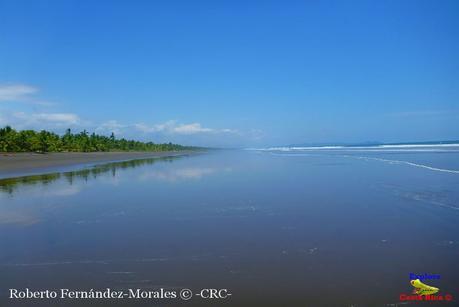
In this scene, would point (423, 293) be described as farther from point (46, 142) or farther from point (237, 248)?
point (46, 142)

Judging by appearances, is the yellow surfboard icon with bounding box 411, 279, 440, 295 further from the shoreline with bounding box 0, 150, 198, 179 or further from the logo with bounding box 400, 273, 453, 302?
the shoreline with bounding box 0, 150, 198, 179

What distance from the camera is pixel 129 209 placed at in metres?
10.8

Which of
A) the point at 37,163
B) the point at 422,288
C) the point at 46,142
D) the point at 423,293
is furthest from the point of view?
the point at 46,142

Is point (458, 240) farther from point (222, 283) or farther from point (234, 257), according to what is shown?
point (222, 283)

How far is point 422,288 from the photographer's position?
472cm

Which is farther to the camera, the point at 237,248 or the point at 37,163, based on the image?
the point at 37,163

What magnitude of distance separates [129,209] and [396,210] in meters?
8.49

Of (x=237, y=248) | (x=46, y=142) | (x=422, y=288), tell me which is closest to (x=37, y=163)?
(x=46, y=142)

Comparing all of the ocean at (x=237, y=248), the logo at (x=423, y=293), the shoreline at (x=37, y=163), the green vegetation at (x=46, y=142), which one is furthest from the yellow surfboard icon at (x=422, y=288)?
the green vegetation at (x=46, y=142)

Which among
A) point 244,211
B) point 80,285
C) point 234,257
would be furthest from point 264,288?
point 244,211

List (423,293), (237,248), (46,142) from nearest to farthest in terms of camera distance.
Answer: (423,293) → (237,248) → (46,142)

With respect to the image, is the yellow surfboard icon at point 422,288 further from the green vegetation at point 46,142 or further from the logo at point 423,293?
the green vegetation at point 46,142

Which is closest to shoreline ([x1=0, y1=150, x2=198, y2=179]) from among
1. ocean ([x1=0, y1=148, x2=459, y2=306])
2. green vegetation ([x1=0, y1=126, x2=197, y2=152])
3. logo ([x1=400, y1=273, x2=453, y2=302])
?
green vegetation ([x1=0, y1=126, x2=197, y2=152])

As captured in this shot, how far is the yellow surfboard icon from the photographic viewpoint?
462cm
